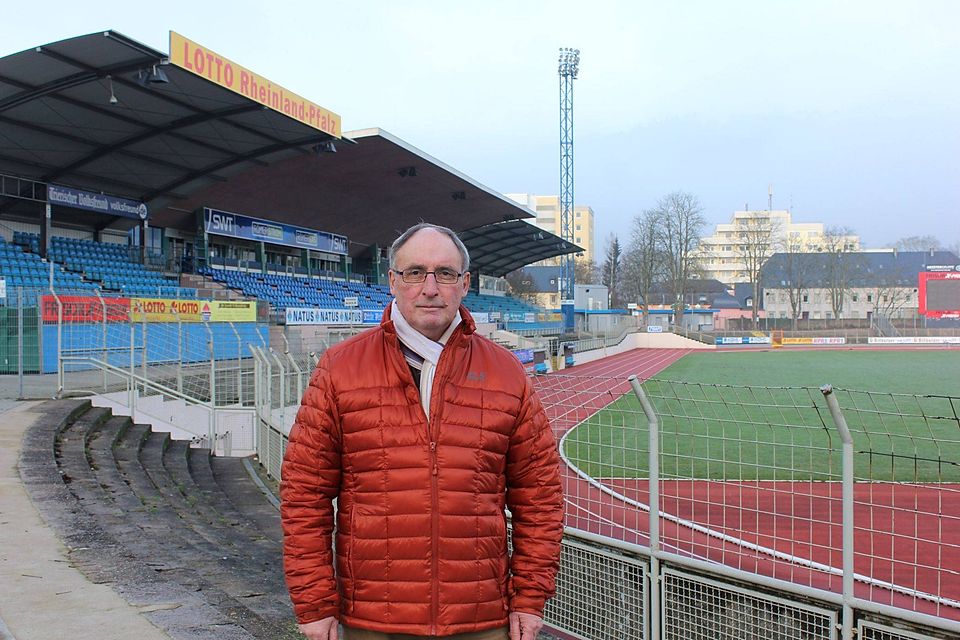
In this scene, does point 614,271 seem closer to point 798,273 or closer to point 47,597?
point 798,273

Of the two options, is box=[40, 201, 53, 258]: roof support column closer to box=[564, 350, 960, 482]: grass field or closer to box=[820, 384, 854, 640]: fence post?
box=[564, 350, 960, 482]: grass field

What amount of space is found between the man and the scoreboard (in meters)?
61.4

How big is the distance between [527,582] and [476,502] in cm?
33

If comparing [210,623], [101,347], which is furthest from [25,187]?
[210,623]

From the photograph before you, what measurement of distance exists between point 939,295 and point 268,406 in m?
58.9

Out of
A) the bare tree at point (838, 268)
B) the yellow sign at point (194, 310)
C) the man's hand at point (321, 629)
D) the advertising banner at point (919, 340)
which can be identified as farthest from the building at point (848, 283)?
the man's hand at point (321, 629)

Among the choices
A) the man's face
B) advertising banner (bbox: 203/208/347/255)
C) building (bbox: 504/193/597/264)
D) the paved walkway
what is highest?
building (bbox: 504/193/597/264)

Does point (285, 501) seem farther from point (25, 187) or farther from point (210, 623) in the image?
point (25, 187)

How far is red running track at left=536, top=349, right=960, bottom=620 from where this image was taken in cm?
493

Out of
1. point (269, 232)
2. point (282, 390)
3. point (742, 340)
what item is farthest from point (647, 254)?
point (282, 390)

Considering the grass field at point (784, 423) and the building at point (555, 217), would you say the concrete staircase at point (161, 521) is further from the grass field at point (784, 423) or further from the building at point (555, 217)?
the building at point (555, 217)

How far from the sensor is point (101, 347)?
13.2 m

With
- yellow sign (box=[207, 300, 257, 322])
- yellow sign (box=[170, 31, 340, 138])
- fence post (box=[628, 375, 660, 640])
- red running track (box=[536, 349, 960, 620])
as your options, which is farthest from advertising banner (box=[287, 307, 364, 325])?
fence post (box=[628, 375, 660, 640])

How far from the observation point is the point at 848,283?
75438 mm
